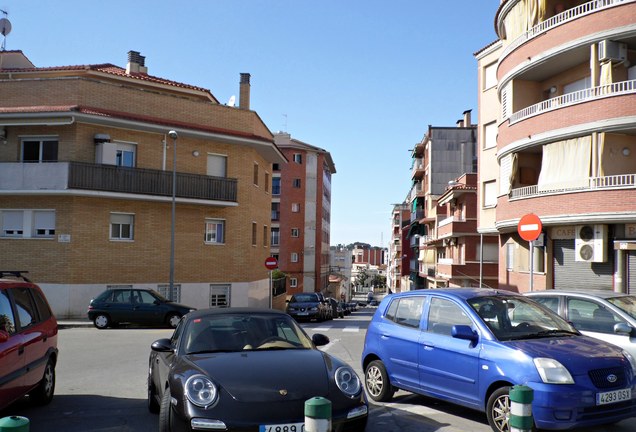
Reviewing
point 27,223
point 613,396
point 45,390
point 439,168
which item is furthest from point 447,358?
point 439,168

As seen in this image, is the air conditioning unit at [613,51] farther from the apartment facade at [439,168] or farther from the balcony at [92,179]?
the apartment facade at [439,168]

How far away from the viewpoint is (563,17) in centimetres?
2086

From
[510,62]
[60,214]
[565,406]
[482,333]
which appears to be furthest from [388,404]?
[60,214]

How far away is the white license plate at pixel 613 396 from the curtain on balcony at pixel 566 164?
14.5 meters

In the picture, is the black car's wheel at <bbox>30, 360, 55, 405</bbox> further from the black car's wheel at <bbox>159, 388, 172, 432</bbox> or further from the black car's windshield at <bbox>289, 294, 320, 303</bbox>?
the black car's windshield at <bbox>289, 294, 320, 303</bbox>

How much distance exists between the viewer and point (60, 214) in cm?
2497

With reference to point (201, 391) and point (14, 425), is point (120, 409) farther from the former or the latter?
point (14, 425)

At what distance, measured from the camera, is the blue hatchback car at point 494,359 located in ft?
19.0

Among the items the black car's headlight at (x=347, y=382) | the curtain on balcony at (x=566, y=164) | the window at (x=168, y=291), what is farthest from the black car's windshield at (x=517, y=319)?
the window at (x=168, y=291)

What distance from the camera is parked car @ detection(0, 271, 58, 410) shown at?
21.4 feet

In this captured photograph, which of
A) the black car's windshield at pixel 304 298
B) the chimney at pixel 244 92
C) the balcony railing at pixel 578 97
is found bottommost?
the black car's windshield at pixel 304 298

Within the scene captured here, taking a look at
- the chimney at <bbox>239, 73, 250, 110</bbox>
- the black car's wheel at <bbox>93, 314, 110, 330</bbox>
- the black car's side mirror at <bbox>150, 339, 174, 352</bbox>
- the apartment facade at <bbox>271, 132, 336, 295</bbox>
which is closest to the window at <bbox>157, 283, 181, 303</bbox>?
the black car's wheel at <bbox>93, 314, 110, 330</bbox>

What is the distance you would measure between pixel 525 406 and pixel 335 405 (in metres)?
1.66

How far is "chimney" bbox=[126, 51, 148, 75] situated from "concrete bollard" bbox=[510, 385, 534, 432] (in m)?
32.2
